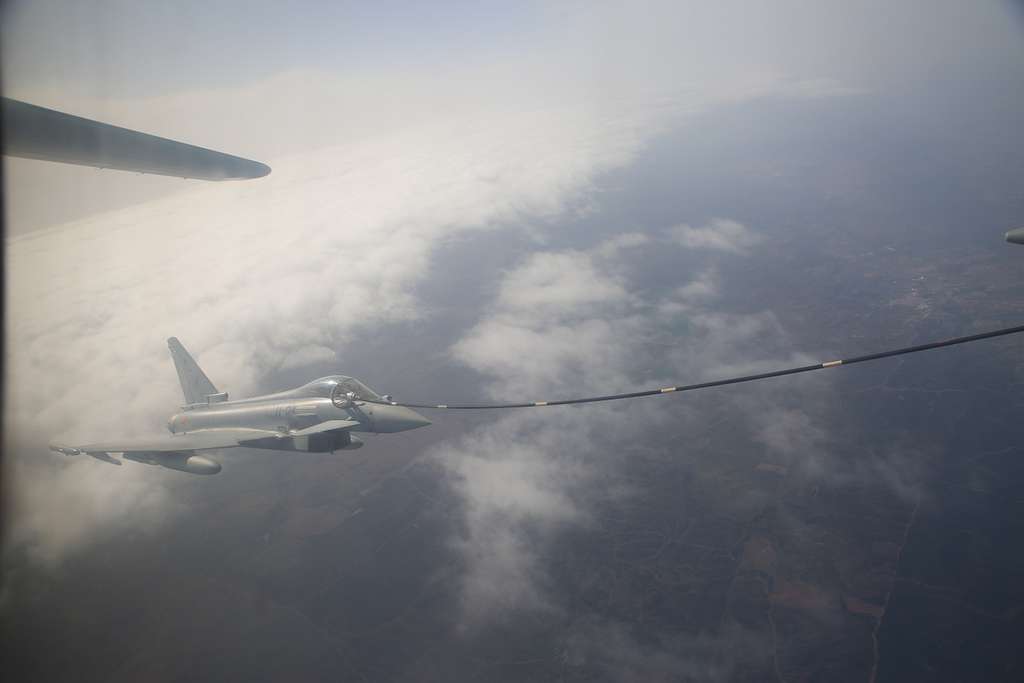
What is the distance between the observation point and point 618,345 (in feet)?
419

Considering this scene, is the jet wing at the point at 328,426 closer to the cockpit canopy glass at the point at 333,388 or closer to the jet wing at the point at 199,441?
the jet wing at the point at 199,441

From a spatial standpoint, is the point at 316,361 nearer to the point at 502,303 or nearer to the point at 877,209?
the point at 502,303

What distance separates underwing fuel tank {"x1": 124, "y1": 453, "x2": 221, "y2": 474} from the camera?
78.8 ft

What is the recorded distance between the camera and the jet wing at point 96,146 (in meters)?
5.36

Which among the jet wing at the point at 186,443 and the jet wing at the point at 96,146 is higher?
the jet wing at the point at 96,146

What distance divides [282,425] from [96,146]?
1869 cm

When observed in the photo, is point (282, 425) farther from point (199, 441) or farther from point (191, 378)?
point (191, 378)

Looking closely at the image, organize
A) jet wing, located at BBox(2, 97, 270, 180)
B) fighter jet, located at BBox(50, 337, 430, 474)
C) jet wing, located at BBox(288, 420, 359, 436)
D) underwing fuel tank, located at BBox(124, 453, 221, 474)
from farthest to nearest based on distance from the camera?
underwing fuel tank, located at BBox(124, 453, 221, 474), fighter jet, located at BBox(50, 337, 430, 474), jet wing, located at BBox(288, 420, 359, 436), jet wing, located at BBox(2, 97, 270, 180)

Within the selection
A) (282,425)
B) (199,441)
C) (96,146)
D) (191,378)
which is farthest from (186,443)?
(96,146)

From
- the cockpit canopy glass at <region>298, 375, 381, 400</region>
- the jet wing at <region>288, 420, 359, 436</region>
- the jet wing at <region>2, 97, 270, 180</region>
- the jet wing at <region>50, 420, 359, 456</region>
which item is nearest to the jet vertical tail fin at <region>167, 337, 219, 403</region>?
the jet wing at <region>50, 420, 359, 456</region>

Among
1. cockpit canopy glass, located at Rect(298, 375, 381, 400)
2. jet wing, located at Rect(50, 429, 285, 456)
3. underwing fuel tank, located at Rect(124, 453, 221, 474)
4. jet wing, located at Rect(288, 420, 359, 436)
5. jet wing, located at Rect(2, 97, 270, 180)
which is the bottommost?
underwing fuel tank, located at Rect(124, 453, 221, 474)

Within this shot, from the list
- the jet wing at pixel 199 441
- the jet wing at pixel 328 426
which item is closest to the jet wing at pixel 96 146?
the jet wing at pixel 328 426

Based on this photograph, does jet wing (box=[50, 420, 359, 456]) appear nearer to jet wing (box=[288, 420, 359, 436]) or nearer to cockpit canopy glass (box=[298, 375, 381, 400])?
jet wing (box=[288, 420, 359, 436])

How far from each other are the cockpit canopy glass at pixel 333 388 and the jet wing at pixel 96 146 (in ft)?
48.1
